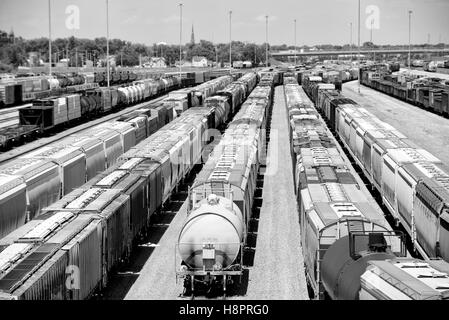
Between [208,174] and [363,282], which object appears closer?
[363,282]

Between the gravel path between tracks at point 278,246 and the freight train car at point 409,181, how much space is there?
4.98 m

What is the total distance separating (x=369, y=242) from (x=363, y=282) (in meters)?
2.41

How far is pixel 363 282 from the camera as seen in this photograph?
13344 millimetres

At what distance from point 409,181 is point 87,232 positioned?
14.5 meters

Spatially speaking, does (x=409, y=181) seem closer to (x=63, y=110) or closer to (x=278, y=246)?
(x=278, y=246)

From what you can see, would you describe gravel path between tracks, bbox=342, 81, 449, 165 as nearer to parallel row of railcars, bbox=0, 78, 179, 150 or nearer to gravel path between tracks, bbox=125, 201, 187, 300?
gravel path between tracks, bbox=125, 201, 187, 300

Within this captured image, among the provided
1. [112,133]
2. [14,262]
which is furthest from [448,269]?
[112,133]

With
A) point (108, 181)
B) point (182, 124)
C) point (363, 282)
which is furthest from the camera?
point (182, 124)

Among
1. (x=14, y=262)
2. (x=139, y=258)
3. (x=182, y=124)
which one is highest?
(x=182, y=124)

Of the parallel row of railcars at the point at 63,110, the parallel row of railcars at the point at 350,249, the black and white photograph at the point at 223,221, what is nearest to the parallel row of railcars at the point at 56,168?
the black and white photograph at the point at 223,221

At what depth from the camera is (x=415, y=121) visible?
245 ft

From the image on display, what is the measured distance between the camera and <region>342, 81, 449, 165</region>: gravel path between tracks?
56.3m

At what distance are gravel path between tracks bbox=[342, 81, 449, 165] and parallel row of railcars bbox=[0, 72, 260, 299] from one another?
28358 mm
